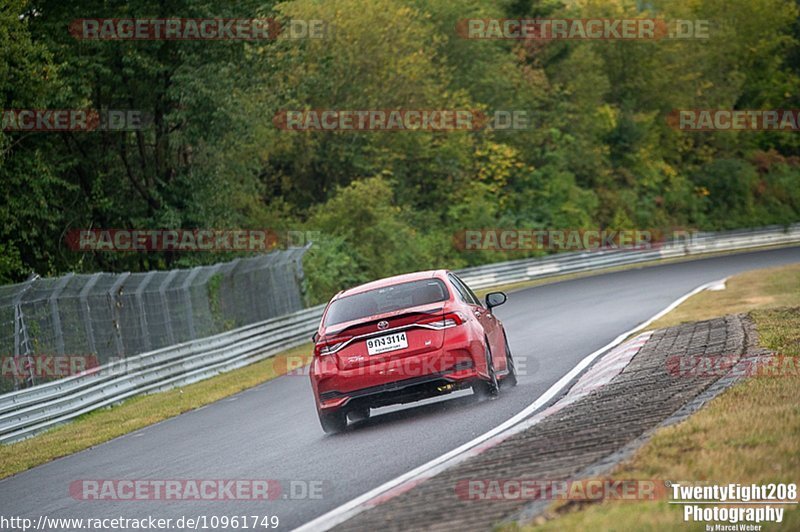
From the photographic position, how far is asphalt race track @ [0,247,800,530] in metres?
9.09

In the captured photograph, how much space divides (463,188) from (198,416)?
3974cm

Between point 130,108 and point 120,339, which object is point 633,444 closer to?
point 120,339

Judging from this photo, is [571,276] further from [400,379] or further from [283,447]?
[283,447]

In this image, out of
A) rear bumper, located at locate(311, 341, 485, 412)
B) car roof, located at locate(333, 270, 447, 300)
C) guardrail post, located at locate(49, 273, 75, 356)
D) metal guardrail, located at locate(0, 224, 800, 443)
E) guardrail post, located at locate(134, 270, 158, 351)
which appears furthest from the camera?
guardrail post, located at locate(134, 270, 158, 351)

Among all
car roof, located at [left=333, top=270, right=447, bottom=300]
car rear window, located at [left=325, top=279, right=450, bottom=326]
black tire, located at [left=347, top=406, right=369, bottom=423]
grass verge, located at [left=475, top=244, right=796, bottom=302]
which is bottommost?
grass verge, located at [left=475, top=244, right=796, bottom=302]

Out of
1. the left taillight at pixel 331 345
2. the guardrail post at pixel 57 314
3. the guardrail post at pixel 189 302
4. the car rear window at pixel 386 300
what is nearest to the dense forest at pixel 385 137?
the guardrail post at pixel 189 302

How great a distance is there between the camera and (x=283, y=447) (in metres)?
11.9

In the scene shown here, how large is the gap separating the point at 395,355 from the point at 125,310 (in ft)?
38.9

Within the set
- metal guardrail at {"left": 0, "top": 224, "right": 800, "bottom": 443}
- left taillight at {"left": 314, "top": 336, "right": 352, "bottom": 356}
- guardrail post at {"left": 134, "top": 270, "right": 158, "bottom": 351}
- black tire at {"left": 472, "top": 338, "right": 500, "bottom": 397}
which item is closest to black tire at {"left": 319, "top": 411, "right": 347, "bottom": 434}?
left taillight at {"left": 314, "top": 336, "right": 352, "bottom": 356}

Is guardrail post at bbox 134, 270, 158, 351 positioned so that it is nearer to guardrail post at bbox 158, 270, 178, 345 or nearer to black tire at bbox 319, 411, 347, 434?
guardrail post at bbox 158, 270, 178, 345

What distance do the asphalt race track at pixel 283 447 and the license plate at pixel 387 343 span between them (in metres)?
0.80

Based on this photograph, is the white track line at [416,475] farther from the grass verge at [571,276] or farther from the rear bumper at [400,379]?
the grass verge at [571,276]

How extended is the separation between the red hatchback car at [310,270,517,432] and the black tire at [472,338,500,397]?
3cm

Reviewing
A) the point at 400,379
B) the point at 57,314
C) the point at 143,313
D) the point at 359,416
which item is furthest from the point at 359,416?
the point at 143,313
